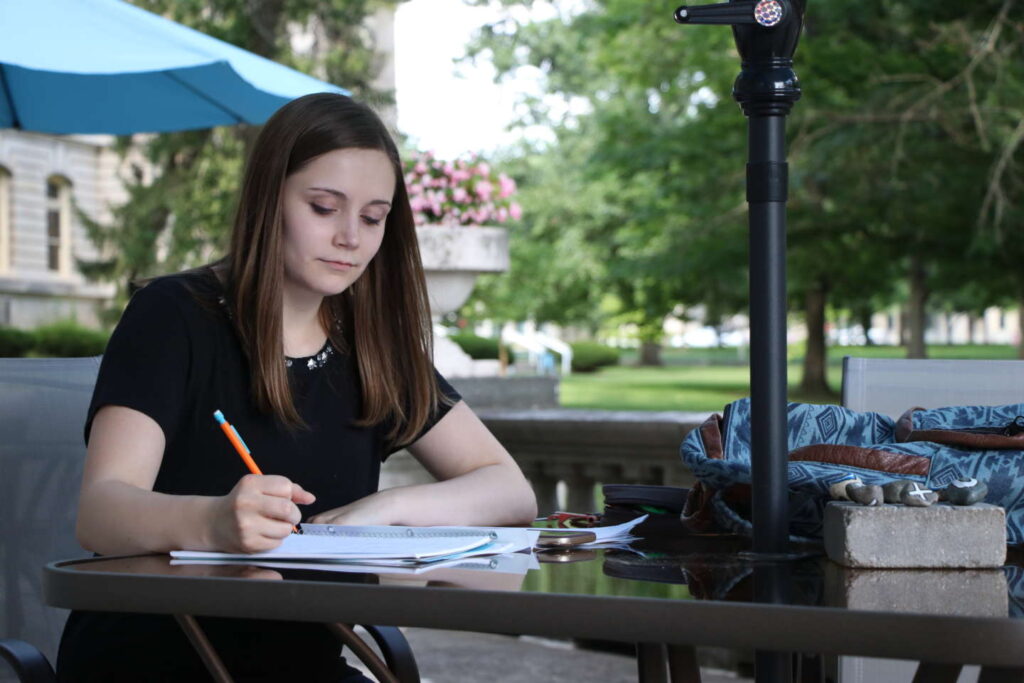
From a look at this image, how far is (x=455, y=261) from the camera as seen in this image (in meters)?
7.69

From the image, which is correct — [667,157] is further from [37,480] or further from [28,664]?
[28,664]

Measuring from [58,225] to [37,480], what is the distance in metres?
32.9

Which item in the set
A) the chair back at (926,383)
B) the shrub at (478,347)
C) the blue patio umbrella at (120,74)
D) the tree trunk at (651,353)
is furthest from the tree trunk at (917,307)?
the chair back at (926,383)

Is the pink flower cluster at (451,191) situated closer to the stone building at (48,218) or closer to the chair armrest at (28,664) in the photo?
the chair armrest at (28,664)

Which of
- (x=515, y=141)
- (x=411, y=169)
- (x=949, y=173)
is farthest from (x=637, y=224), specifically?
(x=411, y=169)

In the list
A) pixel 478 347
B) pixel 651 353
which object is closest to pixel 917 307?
pixel 478 347

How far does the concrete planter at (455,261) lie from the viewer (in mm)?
7652

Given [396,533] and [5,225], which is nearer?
[396,533]

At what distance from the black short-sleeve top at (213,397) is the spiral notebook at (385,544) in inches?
14.2

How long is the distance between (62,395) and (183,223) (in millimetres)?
19844

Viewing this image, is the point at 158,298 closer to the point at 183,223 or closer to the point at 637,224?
the point at 183,223

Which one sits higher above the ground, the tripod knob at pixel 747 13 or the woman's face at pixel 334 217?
the tripod knob at pixel 747 13

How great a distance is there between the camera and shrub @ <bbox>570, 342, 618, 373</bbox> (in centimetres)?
4281

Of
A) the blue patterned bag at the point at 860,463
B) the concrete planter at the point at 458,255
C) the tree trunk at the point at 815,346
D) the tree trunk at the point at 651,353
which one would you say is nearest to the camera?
the blue patterned bag at the point at 860,463
